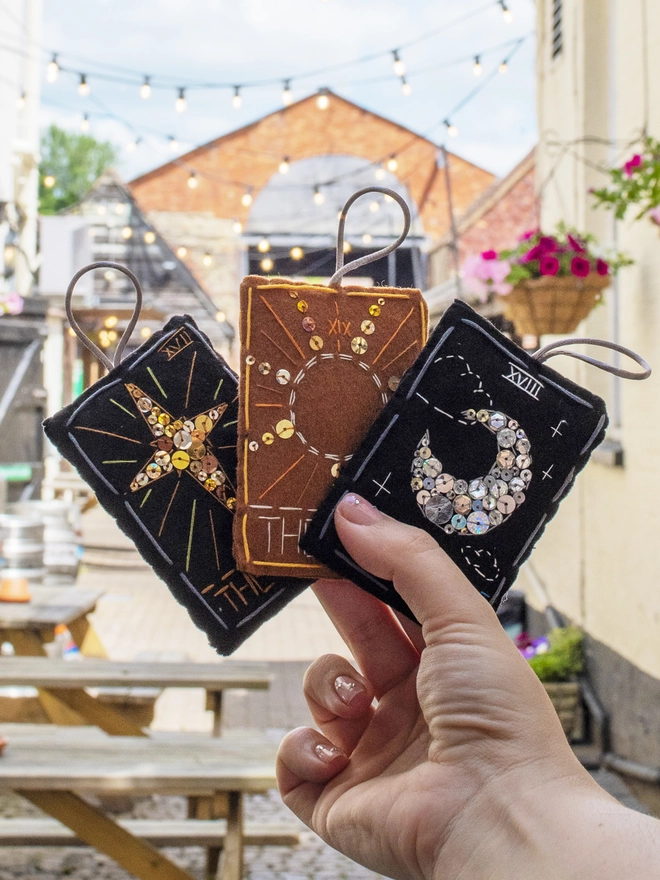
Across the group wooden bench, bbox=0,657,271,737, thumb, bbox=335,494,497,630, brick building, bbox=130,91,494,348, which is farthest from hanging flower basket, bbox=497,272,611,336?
brick building, bbox=130,91,494,348

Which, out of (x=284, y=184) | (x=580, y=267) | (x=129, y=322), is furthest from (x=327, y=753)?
(x=284, y=184)

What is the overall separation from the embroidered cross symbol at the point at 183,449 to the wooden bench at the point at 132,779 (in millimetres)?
1847

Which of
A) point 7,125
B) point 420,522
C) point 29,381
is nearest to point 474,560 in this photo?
point 420,522

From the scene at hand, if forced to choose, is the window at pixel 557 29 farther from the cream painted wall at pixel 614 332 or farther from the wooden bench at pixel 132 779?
the wooden bench at pixel 132 779

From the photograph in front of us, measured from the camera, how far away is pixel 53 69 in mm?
7340

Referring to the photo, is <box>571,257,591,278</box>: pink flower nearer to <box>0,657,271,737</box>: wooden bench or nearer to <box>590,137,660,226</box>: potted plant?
<box>590,137,660,226</box>: potted plant

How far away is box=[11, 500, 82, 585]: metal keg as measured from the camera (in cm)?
716

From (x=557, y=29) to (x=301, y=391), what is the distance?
5362mm

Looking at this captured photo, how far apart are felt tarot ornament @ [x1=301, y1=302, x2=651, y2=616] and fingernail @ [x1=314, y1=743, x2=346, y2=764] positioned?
0.32 m

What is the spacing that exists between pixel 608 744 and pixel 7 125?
9.32 m

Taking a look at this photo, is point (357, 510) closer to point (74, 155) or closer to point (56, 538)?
point (56, 538)

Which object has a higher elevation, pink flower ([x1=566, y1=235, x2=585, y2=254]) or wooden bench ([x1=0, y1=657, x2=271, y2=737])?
pink flower ([x1=566, y1=235, x2=585, y2=254])

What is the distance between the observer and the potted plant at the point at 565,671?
15.0ft

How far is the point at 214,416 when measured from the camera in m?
1.06
